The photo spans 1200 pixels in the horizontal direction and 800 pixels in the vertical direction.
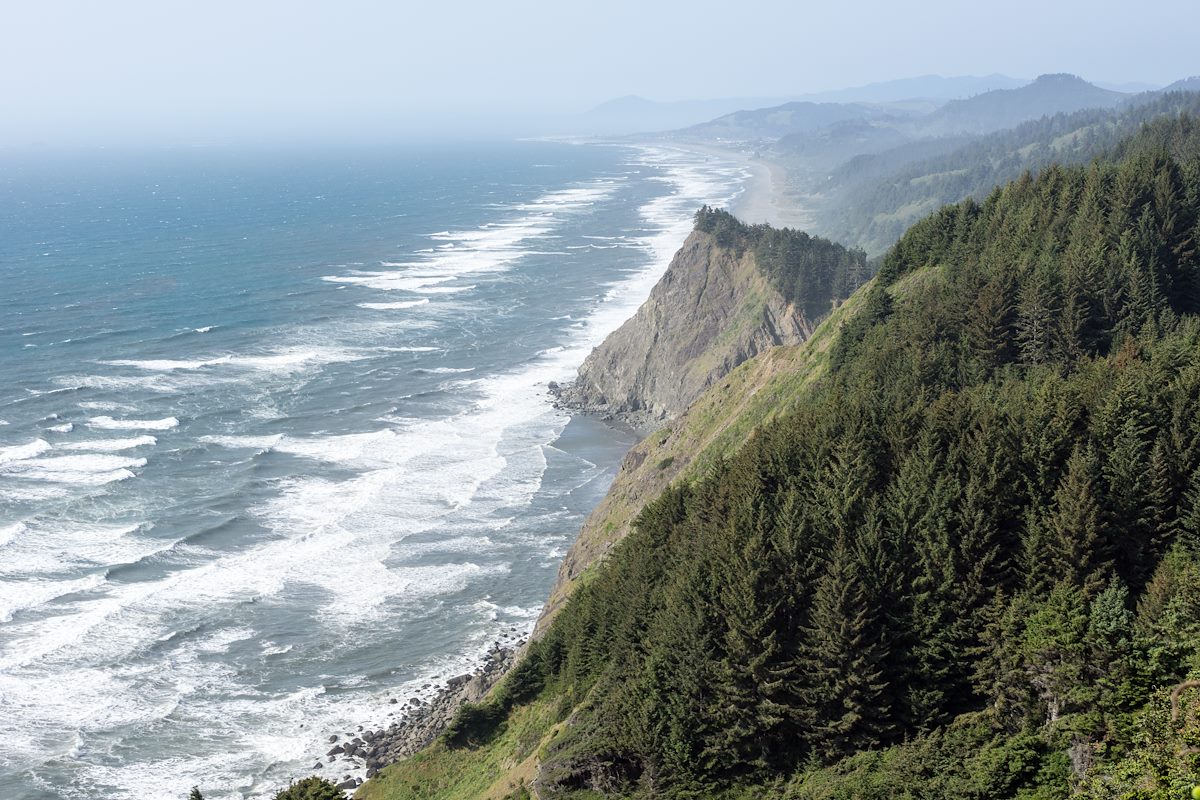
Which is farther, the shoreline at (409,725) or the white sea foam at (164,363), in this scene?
the white sea foam at (164,363)

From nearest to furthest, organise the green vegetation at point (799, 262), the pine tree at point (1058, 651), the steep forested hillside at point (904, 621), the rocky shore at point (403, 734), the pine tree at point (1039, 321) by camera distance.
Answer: the steep forested hillside at point (904, 621) < the pine tree at point (1058, 651) < the pine tree at point (1039, 321) < the rocky shore at point (403, 734) < the green vegetation at point (799, 262)

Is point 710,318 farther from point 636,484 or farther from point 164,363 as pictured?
point 164,363

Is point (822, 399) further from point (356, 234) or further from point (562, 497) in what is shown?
point (356, 234)

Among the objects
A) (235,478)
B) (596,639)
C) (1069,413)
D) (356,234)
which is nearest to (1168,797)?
(1069,413)

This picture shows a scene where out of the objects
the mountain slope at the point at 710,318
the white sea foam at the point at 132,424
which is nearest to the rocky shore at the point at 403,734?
the mountain slope at the point at 710,318

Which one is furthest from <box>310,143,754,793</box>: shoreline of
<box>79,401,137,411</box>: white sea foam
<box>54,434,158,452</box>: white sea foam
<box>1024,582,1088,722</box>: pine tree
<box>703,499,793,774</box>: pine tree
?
<box>79,401,137,411</box>: white sea foam

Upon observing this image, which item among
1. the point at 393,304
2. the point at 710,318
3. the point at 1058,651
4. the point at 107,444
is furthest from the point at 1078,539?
the point at 393,304

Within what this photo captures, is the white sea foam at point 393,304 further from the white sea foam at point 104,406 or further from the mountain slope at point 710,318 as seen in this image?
the white sea foam at point 104,406
